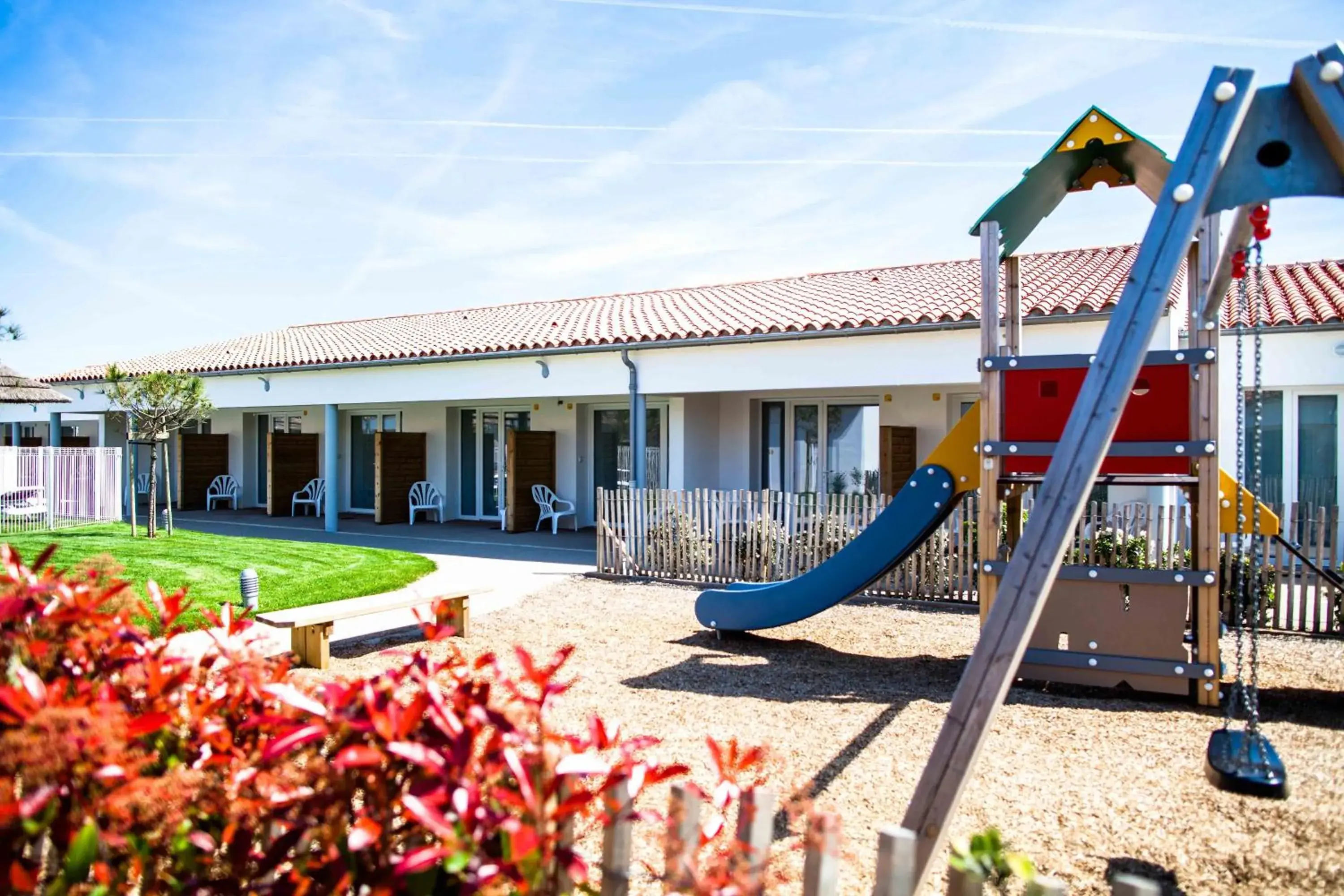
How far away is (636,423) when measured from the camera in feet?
44.0

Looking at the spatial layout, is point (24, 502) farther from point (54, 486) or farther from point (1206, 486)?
point (1206, 486)

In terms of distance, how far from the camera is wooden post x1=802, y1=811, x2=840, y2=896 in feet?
5.48

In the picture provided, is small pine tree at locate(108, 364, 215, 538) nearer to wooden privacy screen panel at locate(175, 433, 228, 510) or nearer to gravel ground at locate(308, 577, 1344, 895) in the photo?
wooden privacy screen panel at locate(175, 433, 228, 510)

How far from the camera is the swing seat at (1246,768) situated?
3381mm

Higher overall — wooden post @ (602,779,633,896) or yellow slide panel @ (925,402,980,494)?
yellow slide panel @ (925,402,980,494)

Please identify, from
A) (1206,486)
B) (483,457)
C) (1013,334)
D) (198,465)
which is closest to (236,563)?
(483,457)

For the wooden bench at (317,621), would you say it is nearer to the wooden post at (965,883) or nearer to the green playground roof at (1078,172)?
the wooden post at (965,883)

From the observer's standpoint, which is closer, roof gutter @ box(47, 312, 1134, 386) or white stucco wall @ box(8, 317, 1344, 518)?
roof gutter @ box(47, 312, 1134, 386)

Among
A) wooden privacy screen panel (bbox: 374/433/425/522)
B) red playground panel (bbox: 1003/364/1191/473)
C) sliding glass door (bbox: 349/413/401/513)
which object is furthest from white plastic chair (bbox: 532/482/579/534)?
red playground panel (bbox: 1003/364/1191/473)

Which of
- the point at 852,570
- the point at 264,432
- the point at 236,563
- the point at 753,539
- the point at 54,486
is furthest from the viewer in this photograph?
the point at 264,432

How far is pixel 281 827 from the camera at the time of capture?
227cm

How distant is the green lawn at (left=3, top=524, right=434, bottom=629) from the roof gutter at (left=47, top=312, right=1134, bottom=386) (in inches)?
144

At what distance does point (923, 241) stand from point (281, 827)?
20519 mm

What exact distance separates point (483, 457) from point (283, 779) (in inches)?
686
